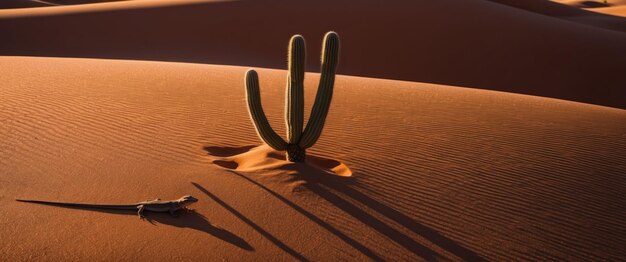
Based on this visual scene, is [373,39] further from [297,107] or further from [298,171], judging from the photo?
[298,171]

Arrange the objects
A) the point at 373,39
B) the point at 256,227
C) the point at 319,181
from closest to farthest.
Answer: the point at 256,227
the point at 319,181
the point at 373,39

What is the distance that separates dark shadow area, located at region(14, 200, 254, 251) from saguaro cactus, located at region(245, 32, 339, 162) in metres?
1.43

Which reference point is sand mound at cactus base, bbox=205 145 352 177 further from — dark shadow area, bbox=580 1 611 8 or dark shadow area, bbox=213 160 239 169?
dark shadow area, bbox=580 1 611 8

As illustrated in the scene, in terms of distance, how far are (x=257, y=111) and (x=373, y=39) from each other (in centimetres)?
1349

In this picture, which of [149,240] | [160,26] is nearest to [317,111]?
[149,240]

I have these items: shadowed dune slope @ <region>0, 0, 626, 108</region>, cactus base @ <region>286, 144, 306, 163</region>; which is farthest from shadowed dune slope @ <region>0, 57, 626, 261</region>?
shadowed dune slope @ <region>0, 0, 626, 108</region>

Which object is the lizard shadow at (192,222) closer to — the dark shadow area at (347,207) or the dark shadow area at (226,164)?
the dark shadow area at (347,207)

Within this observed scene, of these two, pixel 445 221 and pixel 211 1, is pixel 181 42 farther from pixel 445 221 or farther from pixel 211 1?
pixel 445 221

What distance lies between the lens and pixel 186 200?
4.03 m

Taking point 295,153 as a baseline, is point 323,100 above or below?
above

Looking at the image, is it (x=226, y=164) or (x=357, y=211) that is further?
(x=226, y=164)

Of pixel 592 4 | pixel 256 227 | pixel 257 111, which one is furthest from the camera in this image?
pixel 592 4

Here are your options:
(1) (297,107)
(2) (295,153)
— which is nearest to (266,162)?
(2) (295,153)

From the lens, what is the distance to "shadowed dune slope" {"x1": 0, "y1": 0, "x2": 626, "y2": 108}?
15.6m
